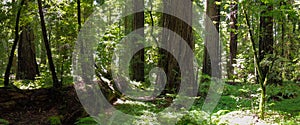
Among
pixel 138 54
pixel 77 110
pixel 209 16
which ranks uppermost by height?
pixel 209 16

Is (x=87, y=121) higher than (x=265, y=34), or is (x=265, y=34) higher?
(x=265, y=34)

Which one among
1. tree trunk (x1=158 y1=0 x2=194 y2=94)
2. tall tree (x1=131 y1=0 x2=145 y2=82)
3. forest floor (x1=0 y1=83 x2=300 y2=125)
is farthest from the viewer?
tall tree (x1=131 y1=0 x2=145 y2=82)

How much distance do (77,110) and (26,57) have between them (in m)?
6.72

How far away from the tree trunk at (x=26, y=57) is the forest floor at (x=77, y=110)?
5.39m

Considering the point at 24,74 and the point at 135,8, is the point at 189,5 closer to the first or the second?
the point at 135,8

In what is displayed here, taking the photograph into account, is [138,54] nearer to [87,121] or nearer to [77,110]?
[77,110]

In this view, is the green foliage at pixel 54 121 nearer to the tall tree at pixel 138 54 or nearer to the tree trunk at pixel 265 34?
the tree trunk at pixel 265 34

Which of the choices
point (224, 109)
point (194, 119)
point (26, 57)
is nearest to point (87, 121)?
point (194, 119)

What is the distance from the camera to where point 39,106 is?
634 cm

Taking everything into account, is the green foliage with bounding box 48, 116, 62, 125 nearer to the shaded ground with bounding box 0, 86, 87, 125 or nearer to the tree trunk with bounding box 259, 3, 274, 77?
the shaded ground with bounding box 0, 86, 87, 125

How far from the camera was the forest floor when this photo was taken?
203 inches

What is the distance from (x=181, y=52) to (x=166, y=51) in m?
0.46

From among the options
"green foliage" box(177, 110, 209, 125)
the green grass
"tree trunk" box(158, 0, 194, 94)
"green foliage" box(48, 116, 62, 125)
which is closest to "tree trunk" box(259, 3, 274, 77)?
the green grass

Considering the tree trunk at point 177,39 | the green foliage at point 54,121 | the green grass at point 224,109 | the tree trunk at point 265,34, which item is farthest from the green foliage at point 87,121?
the tree trunk at point 265,34
